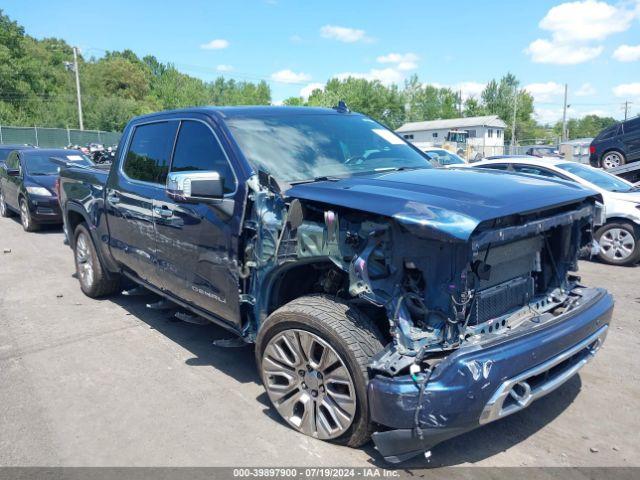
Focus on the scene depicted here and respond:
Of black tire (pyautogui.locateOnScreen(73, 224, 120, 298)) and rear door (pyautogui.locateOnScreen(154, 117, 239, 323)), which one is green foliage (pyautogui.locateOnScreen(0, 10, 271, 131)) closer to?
black tire (pyautogui.locateOnScreen(73, 224, 120, 298))

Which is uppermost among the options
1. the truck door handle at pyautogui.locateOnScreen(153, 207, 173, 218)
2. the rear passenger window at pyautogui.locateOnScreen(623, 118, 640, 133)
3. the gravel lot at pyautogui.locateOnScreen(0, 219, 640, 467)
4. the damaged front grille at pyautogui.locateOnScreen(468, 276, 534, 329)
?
the rear passenger window at pyautogui.locateOnScreen(623, 118, 640, 133)

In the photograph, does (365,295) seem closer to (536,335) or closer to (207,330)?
(536,335)

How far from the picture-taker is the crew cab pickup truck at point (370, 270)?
271 centimetres

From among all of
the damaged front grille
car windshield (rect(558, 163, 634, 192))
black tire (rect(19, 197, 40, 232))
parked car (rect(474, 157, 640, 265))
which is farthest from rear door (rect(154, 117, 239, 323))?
black tire (rect(19, 197, 40, 232))

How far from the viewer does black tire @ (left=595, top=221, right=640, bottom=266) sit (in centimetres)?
797

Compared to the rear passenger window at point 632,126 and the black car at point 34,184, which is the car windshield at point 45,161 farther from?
the rear passenger window at point 632,126

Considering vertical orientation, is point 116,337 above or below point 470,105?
below

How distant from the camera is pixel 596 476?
2975 mm

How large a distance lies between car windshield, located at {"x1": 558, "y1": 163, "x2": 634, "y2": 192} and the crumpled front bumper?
672cm

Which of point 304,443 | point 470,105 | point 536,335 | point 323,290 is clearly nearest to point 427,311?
point 536,335

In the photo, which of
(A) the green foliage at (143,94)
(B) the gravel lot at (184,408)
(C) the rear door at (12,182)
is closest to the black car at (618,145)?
(B) the gravel lot at (184,408)

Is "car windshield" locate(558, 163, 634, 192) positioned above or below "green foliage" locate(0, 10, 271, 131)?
below

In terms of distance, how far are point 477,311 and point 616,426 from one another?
4.63 feet

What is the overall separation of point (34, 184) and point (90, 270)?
6.25 m
